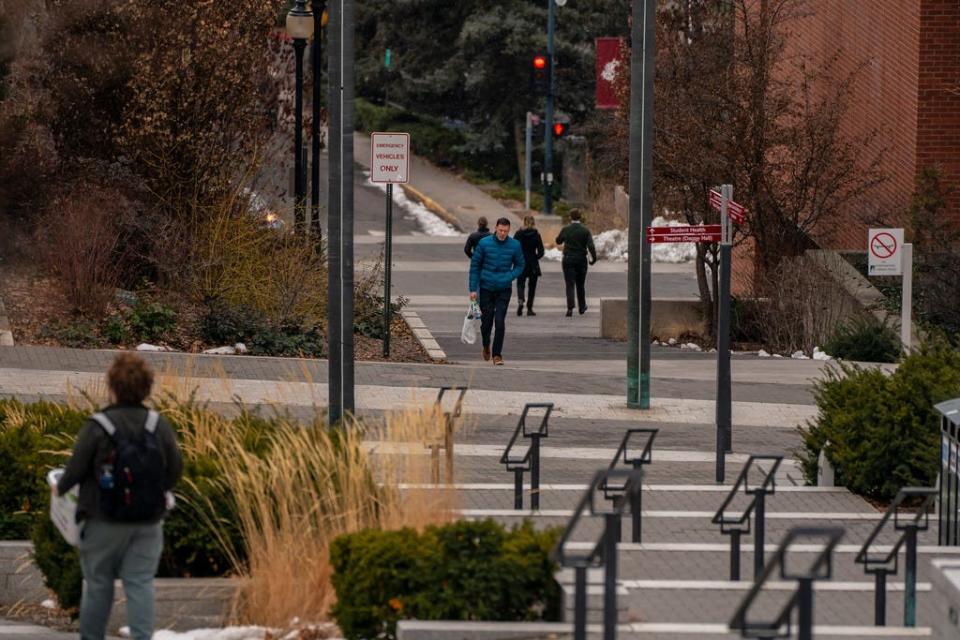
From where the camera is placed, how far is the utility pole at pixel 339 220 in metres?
12.7

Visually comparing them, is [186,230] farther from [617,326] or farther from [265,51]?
[617,326]

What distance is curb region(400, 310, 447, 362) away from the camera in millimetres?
20538

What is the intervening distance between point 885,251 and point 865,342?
3.99 m

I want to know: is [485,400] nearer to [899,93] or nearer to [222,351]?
[222,351]

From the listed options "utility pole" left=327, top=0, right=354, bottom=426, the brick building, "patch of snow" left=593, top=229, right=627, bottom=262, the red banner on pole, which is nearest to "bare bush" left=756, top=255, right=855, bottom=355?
the brick building

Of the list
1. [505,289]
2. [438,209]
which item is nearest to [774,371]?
[505,289]

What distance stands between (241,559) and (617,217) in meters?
32.8

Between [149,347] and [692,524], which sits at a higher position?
[149,347]

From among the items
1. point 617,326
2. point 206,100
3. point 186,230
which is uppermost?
point 206,100

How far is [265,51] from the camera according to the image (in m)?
Answer: 24.4

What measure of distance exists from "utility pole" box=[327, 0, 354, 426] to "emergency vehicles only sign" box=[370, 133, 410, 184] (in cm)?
613

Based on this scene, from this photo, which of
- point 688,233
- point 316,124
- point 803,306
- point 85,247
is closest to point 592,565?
point 688,233

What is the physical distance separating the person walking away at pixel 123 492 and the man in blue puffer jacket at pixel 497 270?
11686 mm

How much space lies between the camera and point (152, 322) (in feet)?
63.2
